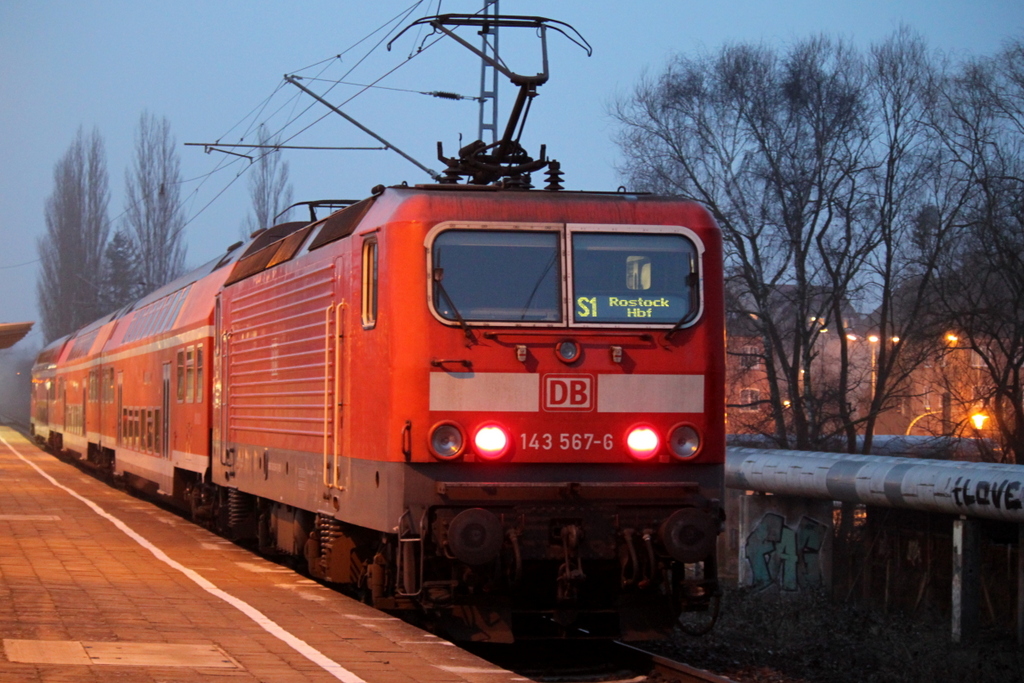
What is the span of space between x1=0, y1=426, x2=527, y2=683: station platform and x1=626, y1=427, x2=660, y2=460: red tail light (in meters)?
1.73

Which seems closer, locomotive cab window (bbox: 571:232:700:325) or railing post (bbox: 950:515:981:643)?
locomotive cab window (bbox: 571:232:700:325)

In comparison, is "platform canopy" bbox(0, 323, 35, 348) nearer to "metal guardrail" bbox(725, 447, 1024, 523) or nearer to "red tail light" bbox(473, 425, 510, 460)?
"metal guardrail" bbox(725, 447, 1024, 523)

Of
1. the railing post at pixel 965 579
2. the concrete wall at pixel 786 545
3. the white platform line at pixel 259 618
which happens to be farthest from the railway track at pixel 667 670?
the concrete wall at pixel 786 545

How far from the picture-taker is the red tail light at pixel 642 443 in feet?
27.6

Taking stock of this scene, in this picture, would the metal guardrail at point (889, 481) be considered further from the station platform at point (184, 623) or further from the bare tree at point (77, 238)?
the bare tree at point (77, 238)

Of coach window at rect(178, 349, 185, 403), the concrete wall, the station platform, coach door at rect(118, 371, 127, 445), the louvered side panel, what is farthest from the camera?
coach door at rect(118, 371, 127, 445)

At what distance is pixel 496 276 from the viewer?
27.6 ft

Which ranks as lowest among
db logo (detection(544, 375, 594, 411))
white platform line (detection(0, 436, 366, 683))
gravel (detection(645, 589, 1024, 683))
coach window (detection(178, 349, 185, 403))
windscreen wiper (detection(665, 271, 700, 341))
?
gravel (detection(645, 589, 1024, 683))

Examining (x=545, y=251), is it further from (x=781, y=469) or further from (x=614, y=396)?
(x=781, y=469)

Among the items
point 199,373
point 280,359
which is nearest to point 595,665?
point 280,359

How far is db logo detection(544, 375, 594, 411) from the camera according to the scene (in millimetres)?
8312

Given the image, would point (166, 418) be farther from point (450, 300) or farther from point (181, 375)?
point (450, 300)

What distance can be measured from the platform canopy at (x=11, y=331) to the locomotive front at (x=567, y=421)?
31920 millimetres

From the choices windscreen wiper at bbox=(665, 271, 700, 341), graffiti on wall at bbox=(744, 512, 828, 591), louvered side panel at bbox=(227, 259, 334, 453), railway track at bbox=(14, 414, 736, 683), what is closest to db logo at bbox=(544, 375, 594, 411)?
windscreen wiper at bbox=(665, 271, 700, 341)
